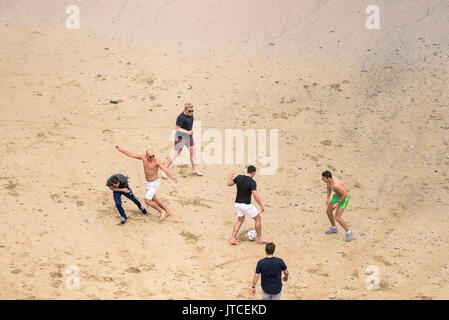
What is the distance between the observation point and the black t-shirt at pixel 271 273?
9.20 m

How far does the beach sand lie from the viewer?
36.4ft

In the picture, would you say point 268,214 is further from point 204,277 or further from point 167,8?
point 167,8

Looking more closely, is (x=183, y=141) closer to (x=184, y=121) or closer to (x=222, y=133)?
(x=184, y=121)

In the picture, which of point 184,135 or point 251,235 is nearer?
point 251,235

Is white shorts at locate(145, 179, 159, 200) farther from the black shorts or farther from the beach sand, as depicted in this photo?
the black shorts

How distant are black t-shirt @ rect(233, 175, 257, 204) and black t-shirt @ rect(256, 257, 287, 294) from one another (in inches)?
98.6

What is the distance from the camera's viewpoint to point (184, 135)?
47.3 feet

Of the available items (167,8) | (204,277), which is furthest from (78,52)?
(204,277)

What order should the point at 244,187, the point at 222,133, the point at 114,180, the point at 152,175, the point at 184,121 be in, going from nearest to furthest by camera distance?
the point at 244,187 < the point at 114,180 < the point at 152,175 < the point at 184,121 < the point at 222,133

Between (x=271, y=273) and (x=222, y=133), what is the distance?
785cm

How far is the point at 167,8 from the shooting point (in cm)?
2192

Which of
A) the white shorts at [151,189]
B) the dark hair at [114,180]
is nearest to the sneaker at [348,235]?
the white shorts at [151,189]

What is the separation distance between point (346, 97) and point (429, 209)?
5150mm

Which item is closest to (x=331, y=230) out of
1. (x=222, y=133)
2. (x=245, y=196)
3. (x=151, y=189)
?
(x=245, y=196)
